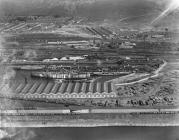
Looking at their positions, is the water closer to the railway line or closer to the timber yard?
the timber yard

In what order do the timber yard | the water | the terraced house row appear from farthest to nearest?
the terraced house row < the timber yard < the water

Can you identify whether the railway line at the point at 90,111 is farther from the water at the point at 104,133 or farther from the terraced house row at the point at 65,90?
the terraced house row at the point at 65,90

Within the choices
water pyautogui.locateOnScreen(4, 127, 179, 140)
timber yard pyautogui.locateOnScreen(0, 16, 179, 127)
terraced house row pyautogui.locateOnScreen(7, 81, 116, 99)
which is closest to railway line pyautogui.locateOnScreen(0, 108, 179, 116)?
timber yard pyautogui.locateOnScreen(0, 16, 179, 127)

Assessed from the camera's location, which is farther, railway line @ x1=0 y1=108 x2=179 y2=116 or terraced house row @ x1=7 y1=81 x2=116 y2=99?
terraced house row @ x1=7 y1=81 x2=116 y2=99

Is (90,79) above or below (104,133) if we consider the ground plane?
above

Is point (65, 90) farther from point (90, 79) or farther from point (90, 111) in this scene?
point (90, 111)

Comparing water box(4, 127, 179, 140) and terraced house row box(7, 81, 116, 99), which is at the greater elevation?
terraced house row box(7, 81, 116, 99)

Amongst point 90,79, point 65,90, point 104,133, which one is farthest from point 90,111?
point 90,79

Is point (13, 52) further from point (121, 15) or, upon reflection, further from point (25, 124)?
point (121, 15)
